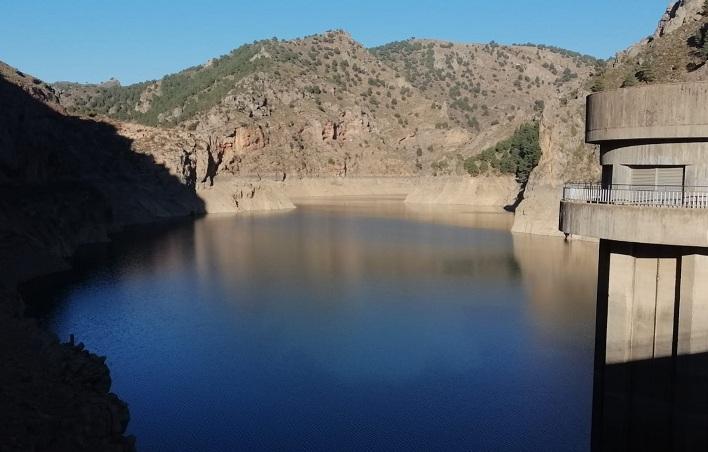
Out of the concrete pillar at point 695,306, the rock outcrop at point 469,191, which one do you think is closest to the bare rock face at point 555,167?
the rock outcrop at point 469,191

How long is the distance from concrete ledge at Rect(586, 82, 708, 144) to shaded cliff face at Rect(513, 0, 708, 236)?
46.6 metres

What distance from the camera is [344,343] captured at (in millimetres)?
25562

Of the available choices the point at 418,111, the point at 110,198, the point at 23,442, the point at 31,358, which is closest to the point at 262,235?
the point at 110,198

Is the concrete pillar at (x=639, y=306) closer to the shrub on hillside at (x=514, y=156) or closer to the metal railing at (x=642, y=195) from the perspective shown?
the metal railing at (x=642, y=195)

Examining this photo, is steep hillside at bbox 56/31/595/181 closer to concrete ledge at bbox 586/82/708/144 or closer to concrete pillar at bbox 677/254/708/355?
concrete ledge at bbox 586/82/708/144

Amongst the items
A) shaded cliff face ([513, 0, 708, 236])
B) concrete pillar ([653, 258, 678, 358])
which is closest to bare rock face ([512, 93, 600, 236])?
shaded cliff face ([513, 0, 708, 236])

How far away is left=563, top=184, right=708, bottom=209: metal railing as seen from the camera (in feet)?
39.9

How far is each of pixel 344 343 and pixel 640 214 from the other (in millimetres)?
15180

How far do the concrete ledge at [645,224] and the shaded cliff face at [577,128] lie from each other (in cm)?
4755

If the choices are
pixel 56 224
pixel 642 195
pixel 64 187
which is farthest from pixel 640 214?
pixel 64 187

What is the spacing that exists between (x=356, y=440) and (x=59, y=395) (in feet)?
23.7

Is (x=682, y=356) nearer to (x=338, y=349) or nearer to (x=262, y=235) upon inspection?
(x=338, y=349)

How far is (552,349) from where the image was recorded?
24.4m

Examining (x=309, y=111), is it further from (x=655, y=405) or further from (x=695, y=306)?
(x=695, y=306)
